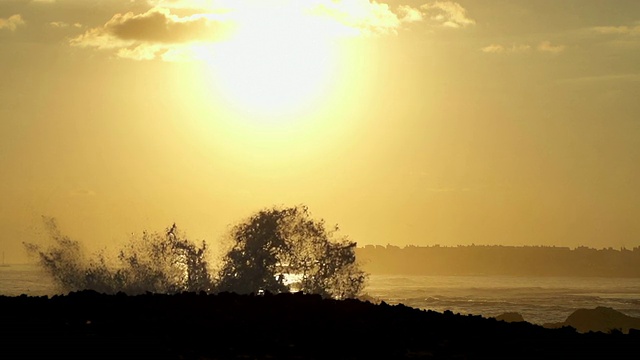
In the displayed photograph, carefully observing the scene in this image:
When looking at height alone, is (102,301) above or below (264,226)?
below

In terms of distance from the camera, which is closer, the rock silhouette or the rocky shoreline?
the rocky shoreline

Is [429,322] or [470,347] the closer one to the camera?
[470,347]

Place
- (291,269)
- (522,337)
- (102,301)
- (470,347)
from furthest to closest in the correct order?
(291,269) < (102,301) < (522,337) < (470,347)

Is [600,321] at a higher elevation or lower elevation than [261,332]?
higher

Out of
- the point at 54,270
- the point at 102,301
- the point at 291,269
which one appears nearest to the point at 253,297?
the point at 102,301

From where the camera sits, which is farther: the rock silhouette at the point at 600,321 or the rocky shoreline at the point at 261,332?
the rock silhouette at the point at 600,321

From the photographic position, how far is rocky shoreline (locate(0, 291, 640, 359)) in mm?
19203

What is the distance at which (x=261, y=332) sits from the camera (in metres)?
21.4

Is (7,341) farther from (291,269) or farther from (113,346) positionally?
(291,269)

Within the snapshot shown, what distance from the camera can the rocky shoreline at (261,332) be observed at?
19.2 m

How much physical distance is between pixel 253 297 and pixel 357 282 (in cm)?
3017

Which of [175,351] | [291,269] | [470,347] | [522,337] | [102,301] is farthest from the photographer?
[291,269]

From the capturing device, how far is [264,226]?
2183 inches

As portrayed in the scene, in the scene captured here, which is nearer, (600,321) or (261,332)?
(261,332)
